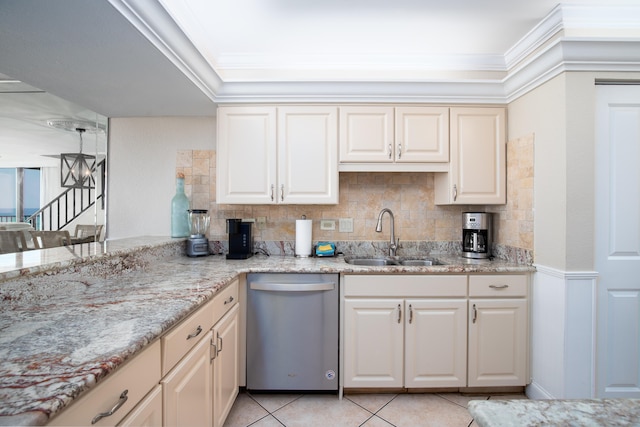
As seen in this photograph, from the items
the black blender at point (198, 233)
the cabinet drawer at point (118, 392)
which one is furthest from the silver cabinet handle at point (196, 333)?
the black blender at point (198, 233)

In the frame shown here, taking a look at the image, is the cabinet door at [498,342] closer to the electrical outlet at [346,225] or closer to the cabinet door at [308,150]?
the electrical outlet at [346,225]

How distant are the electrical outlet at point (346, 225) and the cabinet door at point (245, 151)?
2.12ft

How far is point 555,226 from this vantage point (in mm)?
1847

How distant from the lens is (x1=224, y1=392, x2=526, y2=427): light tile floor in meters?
1.81

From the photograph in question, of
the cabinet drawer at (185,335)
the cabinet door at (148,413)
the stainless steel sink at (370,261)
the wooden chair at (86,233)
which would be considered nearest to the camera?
the cabinet door at (148,413)

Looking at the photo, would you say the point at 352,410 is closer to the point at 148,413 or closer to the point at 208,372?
the point at 208,372

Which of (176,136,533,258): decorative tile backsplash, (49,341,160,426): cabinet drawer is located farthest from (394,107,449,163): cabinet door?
(49,341,160,426): cabinet drawer

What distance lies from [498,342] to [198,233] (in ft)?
7.69

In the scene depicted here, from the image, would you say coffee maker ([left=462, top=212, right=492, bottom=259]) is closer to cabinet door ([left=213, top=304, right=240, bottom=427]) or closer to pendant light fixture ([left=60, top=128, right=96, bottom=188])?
cabinet door ([left=213, top=304, right=240, bottom=427])

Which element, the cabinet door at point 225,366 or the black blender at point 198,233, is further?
the black blender at point 198,233

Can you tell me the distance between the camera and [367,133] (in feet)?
7.57

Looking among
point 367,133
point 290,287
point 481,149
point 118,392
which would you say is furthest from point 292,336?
point 481,149

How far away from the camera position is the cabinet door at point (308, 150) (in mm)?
2307

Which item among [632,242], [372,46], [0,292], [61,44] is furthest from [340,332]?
[61,44]
